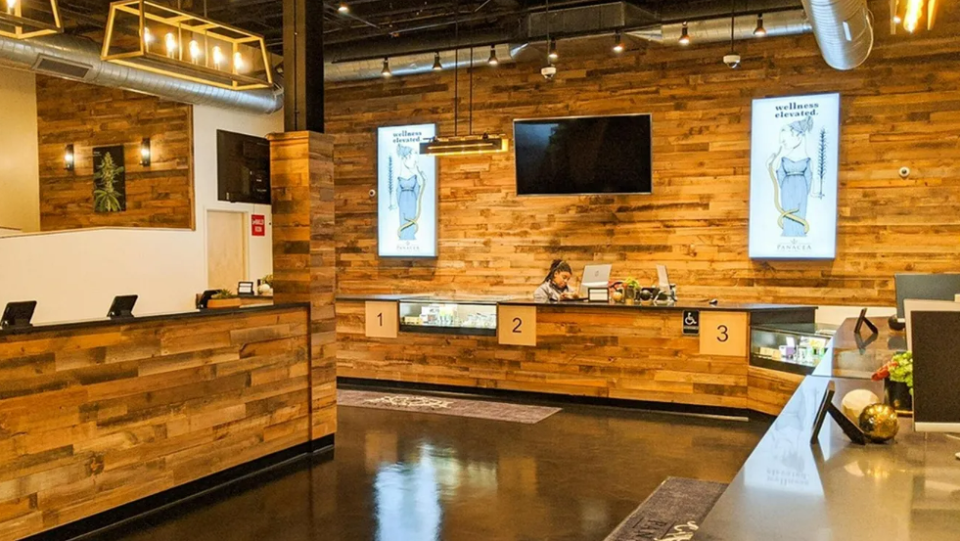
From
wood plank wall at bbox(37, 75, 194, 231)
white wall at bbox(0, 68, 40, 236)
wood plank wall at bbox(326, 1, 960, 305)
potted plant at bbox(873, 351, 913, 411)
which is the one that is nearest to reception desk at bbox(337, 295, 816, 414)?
wood plank wall at bbox(326, 1, 960, 305)

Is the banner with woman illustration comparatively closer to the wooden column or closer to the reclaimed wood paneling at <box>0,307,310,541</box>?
the wooden column

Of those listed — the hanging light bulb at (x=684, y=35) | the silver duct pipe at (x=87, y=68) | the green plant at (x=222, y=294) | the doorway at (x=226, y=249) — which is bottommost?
the green plant at (x=222, y=294)

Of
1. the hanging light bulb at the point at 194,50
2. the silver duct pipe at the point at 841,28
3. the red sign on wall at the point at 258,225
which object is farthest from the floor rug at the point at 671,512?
the red sign on wall at the point at 258,225

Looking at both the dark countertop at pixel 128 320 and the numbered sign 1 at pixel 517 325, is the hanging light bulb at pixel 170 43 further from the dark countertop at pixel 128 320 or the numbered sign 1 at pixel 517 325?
the numbered sign 1 at pixel 517 325

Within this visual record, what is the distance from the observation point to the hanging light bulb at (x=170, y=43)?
5184mm

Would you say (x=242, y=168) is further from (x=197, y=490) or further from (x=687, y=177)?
(x=687, y=177)

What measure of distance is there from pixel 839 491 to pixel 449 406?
6.41 meters

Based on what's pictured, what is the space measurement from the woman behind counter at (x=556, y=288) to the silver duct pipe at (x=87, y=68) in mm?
4001

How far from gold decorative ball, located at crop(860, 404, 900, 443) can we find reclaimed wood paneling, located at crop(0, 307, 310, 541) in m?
4.06

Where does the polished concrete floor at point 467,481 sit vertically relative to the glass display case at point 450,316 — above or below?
below

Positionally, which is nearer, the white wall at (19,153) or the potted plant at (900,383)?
the potted plant at (900,383)

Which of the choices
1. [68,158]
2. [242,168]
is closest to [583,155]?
[242,168]

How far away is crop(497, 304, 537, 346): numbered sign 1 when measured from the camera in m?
8.62

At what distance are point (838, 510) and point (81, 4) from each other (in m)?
10.4
